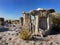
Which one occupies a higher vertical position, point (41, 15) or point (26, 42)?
point (41, 15)

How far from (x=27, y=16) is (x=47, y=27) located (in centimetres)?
504

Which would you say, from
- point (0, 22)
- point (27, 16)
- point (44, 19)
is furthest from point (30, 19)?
point (0, 22)

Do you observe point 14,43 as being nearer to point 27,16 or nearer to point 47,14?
point 47,14

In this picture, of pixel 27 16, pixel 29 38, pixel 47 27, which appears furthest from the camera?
pixel 27 16

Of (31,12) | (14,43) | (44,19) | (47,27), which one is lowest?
(14,43)

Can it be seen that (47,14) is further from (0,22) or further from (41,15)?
(0,22)

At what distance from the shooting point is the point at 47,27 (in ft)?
44.7

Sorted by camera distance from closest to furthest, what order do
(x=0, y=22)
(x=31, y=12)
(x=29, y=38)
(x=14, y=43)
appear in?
(x=14, y=43), (x=29, y=38), (x=31, y=12), (x=0, y=22)

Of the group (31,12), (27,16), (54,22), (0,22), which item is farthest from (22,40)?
(0,22)

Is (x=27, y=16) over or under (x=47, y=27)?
over

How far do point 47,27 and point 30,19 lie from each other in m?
4.25

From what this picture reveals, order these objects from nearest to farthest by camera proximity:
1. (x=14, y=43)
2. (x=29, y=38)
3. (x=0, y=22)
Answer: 1. (x=14, y=43)
2. (x=29, y=38)
3. (x=0, y=22)

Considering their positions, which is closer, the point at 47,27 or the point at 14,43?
the point at 14,43

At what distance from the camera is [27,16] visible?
1791 cm
